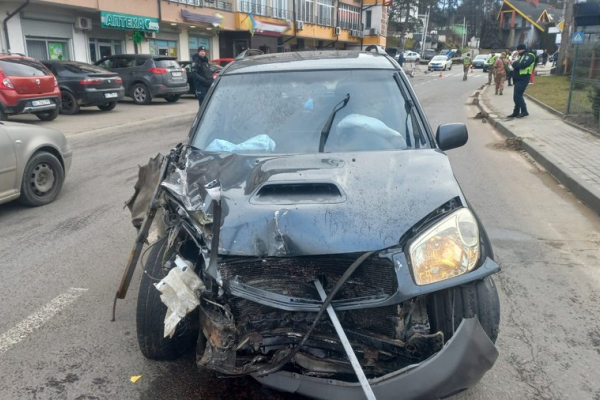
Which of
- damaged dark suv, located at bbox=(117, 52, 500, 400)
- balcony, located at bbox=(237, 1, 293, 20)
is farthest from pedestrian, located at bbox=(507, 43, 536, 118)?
balcony, located at bbox=(237, 1, 293, 20)

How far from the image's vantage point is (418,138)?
3662 millimetres

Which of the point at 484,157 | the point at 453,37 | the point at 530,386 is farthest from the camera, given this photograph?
the point at 453,37

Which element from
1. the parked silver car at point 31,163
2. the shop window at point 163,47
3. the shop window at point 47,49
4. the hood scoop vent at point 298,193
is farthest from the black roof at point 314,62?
the shop window at point 163,47

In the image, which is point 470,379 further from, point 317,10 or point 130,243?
point 317,10

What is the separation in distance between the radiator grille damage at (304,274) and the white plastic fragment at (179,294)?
0.19 metres

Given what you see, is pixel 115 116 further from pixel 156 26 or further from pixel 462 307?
pixel 462 307

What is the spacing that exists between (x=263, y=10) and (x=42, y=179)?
34.4 metres

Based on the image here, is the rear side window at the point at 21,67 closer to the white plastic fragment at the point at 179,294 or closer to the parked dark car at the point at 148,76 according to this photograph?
the parked dark car at the point at 148,76

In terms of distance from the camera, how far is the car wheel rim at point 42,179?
661 centimetres

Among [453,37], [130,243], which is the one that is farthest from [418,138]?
[453,37]

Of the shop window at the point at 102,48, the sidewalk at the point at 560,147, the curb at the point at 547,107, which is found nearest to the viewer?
the sidewalk at the point at 560,147

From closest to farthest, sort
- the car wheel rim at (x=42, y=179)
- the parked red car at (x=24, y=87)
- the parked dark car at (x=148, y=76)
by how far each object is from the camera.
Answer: the car wheel rim at (x=42, y=179), the parked red car at (x=24, y=87), the parked dark car at (x=148, y=76)

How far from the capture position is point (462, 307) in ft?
8.26

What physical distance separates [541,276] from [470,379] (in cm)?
266
